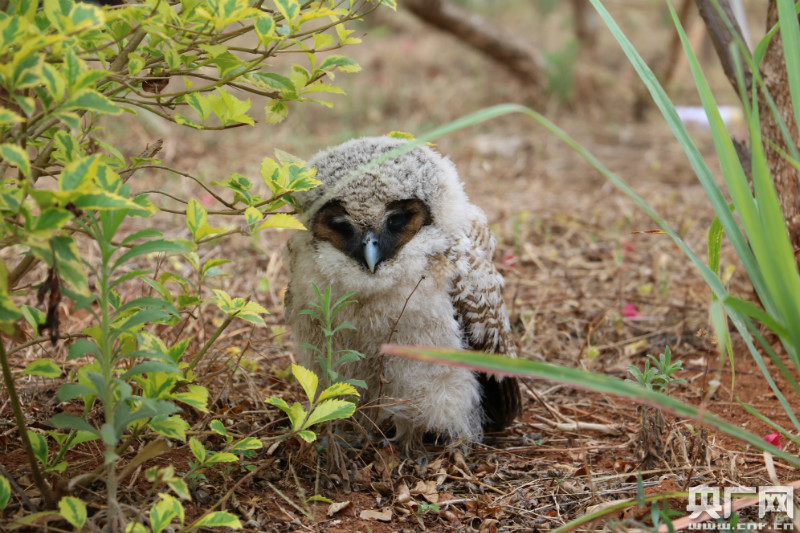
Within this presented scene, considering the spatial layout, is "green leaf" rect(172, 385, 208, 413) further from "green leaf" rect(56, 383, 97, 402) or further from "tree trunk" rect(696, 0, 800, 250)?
"tree trunk" rect(696, 0, 800, 250)

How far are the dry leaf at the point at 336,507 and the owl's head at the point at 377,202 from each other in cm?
93

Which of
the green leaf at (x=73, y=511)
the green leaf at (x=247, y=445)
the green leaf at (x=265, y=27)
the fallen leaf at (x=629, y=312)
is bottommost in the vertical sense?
the fallen leaf at (x=629, y=312)

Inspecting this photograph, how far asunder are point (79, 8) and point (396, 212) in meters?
1.60

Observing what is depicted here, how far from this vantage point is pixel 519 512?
2619 mm

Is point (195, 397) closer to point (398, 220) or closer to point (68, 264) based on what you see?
point (68, 264)

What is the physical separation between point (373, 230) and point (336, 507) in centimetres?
113

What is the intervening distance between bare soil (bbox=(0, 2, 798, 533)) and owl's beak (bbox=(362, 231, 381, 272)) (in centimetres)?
63

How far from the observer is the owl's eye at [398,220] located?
3080mm

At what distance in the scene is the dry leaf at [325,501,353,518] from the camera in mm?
2571

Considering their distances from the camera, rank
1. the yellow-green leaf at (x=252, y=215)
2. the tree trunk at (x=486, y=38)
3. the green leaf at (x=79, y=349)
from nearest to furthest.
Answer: the green leaf at (x=79, y=349), the yellow-green leaf at (x=252, y=215), the tree trunk at (x=486, y=38)

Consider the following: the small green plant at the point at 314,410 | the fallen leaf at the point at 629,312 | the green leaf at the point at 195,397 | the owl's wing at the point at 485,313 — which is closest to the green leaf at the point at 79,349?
the green leaf at the point at 195,397

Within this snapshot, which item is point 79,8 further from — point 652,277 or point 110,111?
point 652,277

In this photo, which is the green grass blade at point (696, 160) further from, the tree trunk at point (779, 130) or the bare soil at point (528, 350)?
the tree trunk at point (779, 130)

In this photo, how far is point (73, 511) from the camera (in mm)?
1925
